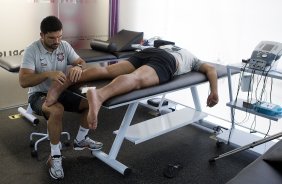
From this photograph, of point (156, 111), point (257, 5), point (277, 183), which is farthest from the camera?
A: point (156, 111)

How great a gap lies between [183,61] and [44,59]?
1.08 metres

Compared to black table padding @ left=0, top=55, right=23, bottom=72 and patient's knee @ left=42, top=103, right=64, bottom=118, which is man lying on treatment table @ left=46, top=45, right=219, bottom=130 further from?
black table padding @ left=0, top=55, right=23, bottom=72

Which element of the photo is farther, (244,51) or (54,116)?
(244,51)

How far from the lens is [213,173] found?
2.20 metres

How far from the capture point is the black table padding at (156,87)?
181cm

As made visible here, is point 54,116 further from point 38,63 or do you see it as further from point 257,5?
point 257,5

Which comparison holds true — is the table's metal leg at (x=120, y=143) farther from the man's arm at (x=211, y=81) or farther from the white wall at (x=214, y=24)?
the white wall at (x=214, y=24)

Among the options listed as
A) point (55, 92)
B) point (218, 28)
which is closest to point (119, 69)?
point (55, 92)

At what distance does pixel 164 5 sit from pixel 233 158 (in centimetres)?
194

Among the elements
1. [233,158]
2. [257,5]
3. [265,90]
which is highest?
[257,5]

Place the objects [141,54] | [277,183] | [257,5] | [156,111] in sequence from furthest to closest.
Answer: [156,111] → [257,5] → [141,54] → [277,183]

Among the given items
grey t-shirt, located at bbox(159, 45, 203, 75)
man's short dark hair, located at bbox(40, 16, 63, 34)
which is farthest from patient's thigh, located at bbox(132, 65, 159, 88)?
man's short dark hair, located at bbox(40, 16, 63, 34)

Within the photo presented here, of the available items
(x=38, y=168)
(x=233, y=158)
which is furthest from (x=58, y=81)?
(x=233, y=158)

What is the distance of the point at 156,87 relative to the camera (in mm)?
2043
